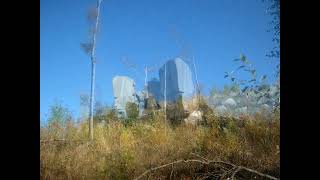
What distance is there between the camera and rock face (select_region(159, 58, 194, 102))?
232 cm

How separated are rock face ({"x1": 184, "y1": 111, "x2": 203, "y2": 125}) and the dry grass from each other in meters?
0.03

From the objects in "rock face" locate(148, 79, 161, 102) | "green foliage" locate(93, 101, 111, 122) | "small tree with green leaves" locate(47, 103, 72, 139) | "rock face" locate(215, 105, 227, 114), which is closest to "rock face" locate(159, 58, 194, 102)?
"rock face" locate(148, 79, 161, 102)

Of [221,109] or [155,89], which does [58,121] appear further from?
[221,109]

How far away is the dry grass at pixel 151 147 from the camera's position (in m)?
2.20

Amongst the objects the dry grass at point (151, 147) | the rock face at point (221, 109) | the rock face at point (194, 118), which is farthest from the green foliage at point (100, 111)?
the rock face at point (221, 109)

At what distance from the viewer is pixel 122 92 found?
2406 millimetres

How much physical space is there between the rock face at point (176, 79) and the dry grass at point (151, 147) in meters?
0.17

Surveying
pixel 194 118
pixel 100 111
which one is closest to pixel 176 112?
pixel 194 118

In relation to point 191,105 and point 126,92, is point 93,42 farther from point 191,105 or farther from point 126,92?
point 191,105

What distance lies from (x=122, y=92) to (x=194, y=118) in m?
0.44

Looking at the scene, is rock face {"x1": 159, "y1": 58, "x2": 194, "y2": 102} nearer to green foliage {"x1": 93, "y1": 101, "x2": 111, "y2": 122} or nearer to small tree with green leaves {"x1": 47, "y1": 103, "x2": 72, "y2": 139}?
green foliage {"x1": 93, "y1": 101, "x2": 111, "y2": 122}

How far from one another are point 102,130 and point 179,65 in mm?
580

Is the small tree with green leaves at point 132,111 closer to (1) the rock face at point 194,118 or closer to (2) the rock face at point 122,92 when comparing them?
(2) the rock face at point 122,92
